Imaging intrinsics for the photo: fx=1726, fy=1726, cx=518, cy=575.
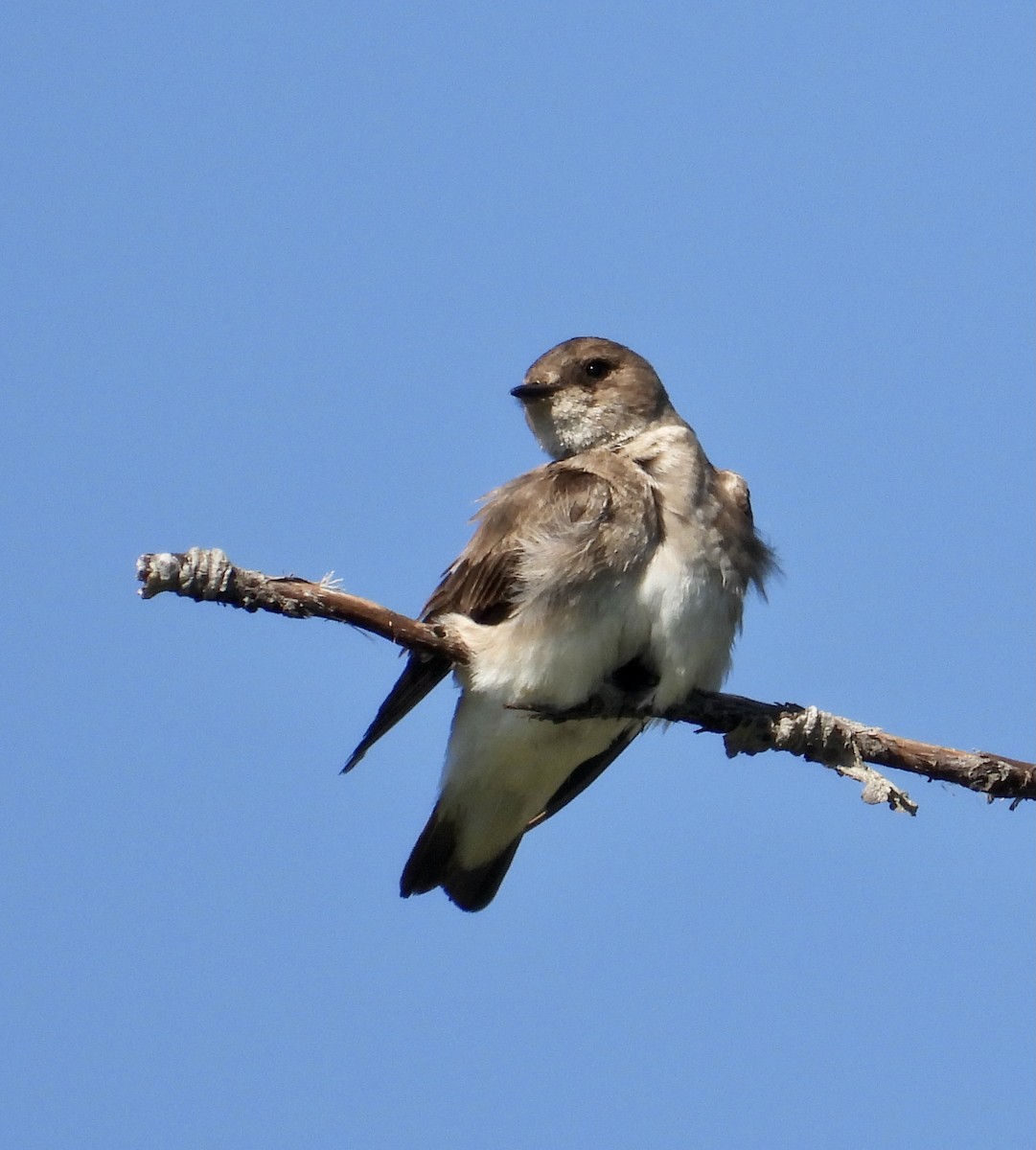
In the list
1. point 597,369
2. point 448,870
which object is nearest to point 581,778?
point 448,870

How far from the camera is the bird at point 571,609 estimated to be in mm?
6883

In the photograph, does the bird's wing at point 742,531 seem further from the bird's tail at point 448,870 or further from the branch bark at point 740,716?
the bird's tail at point 448,870

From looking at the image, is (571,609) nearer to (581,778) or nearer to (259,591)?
(581,778)

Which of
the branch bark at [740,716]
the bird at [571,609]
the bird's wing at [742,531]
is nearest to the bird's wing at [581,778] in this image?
the bird at [571,609]

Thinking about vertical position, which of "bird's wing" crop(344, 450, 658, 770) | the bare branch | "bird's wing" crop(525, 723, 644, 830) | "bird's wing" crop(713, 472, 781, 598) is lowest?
the bare branch

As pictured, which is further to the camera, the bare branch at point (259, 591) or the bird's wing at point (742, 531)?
the bird's wing at point (742, 531)

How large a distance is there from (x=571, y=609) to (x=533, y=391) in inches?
62.5

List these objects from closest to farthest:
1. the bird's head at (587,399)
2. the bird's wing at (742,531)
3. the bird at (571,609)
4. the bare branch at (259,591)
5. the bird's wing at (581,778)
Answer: the bare branch at (259,591)
the bird at (571,609)
the bird's wing at (742,531)
the bird's wing at (581,778)
the bird's head at (587,399)

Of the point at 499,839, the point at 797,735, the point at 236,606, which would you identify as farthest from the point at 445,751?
the point at 236,606

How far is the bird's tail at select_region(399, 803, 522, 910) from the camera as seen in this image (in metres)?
7.99

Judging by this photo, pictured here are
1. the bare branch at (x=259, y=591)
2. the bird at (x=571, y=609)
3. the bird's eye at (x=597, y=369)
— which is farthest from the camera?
the bird's eye at (x=597, y=369)

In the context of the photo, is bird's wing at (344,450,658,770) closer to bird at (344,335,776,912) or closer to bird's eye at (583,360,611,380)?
bird at (344,335,776,912)

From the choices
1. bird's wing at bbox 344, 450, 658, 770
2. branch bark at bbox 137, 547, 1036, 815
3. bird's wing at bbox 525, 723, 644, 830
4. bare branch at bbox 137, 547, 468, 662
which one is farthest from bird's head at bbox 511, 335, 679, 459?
bare branch at bbox 137, 547, 468, 662

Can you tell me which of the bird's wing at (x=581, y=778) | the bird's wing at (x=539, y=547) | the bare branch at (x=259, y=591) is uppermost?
the bird's wing at (x=539, y=547)
